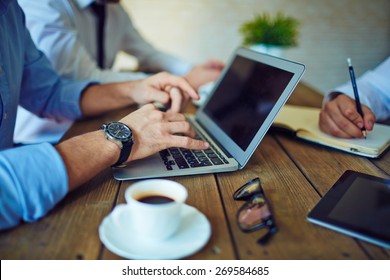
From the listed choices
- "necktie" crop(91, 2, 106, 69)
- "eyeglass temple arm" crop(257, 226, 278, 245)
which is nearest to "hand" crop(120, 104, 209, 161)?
"eyeglass temple arm" crop(257, 226, 278, 245)

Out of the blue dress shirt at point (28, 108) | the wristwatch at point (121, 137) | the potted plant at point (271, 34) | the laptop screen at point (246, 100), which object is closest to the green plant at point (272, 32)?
the potted plant at point (271, 34)

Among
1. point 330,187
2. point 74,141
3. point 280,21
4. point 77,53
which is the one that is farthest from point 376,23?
point 74,141

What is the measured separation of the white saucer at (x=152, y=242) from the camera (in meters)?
0.52

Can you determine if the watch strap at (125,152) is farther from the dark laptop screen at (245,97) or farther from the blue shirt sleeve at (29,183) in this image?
the dark laptop screen at (245,97)

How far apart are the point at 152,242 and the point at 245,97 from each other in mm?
529

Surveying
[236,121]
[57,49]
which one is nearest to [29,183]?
[236,121]

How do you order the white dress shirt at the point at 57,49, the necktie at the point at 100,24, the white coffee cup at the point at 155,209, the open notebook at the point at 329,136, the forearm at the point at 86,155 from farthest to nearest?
the necktie at the point at 100,24 < the white dress shirt at the point at 57,49 < the open notebook at the point at 329,136 < the forearm at the point at 86,155 < the white coffee cup at the point at 155,209

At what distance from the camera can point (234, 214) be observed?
65cm

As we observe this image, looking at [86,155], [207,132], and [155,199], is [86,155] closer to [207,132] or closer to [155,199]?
[155,199]

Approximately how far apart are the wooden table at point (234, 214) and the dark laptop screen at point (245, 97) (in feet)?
0.28

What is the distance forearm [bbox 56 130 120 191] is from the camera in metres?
0.67

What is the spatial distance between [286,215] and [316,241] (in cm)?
8

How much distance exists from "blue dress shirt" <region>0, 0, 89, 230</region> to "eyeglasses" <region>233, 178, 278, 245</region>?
0.98 feet
